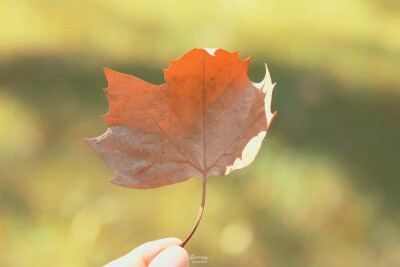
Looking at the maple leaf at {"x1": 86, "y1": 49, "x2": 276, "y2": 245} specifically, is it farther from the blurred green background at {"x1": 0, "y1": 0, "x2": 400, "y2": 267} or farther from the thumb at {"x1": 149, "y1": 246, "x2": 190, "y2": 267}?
the blurred green background at {"x1": 0, "y1": 0, "x2": 400, "y2": 267}

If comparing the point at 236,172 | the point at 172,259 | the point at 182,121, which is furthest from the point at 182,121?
the point at 236,172

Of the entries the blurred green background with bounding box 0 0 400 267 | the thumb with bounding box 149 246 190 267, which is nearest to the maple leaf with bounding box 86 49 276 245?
the thumb with bounding box 149 246 190 267

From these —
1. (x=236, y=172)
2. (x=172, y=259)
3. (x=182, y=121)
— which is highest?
(x=182, y=121)

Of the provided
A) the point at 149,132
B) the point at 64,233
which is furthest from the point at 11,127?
the point at 149,132

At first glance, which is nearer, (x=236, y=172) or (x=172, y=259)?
(x=172, y=259)

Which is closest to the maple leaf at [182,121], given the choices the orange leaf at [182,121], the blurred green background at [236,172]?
the orange leaf at [182,121]

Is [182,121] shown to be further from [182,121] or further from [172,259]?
[172,259]

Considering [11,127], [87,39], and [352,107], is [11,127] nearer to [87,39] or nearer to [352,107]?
[87,39]

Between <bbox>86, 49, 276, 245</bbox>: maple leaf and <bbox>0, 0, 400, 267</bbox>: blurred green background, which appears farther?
<bbox>0, 0, 400, 267</bbox>: blurred green background
